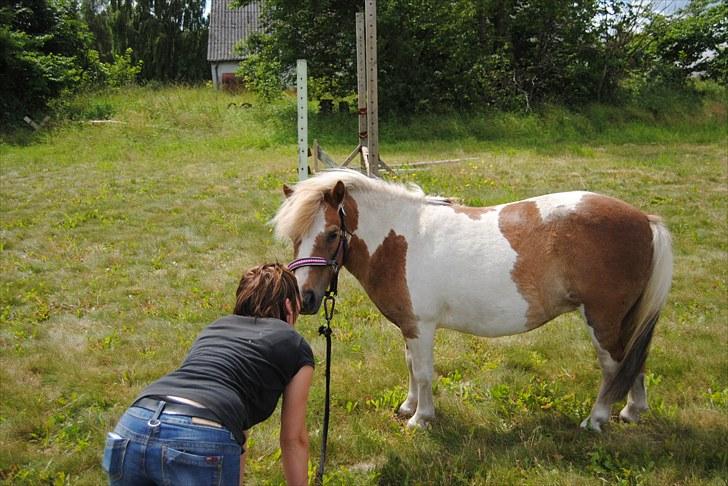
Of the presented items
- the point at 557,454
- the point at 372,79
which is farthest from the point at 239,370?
the point at 372,79

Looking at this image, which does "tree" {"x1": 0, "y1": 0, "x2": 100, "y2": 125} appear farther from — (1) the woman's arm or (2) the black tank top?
(1) the woman's arm

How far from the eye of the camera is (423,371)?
11.8ft

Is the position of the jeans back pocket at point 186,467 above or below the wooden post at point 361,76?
below

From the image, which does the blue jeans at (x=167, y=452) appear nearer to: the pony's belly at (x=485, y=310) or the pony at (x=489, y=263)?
the pony at (x=489, y=263)

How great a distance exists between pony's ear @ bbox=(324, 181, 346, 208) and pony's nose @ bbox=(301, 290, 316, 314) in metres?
0.53

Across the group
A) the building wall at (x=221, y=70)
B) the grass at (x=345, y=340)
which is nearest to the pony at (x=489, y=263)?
the grass at (x=345, y=340)

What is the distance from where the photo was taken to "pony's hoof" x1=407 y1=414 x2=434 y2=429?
12.0 feet

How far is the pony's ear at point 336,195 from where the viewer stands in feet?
10.8

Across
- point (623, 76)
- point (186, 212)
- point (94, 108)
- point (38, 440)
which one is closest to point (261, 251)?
point (186, 212)

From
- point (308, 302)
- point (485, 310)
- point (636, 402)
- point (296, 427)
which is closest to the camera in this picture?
point (296, 427)

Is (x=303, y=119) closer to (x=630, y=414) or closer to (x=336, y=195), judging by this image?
(x=336, y=195)

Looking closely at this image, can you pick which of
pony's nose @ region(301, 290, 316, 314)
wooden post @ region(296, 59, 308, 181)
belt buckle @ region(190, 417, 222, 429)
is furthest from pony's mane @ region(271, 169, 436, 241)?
wooden post @ region(296, 59, 308, 181)

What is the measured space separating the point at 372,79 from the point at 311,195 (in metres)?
6.12

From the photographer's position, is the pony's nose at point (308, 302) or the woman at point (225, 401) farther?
the pony's nose at point (308, 302)
